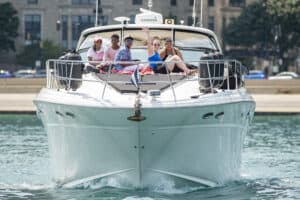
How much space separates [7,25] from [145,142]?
95245 mm

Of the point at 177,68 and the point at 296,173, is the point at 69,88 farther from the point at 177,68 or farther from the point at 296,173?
the point at 296,173

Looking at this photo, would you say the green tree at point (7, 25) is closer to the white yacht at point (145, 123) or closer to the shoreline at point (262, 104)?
the shoreline at point (262, 104)

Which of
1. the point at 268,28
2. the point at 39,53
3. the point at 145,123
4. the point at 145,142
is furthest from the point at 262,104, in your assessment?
the point at 39,53

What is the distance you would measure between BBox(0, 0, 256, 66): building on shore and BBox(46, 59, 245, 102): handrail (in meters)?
96.6

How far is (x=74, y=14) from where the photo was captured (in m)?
118

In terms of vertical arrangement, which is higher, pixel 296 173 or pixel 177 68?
pixel 177 68

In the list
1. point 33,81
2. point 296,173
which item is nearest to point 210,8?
point 33,81

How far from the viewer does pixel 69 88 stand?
62.2ft

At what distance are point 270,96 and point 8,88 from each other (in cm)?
1357

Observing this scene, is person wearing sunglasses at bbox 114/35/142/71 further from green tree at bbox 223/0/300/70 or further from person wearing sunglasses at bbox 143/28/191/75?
green tree at bbox 223/0/300/70

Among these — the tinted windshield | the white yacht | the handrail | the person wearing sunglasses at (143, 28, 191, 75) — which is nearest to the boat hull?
the white yacht

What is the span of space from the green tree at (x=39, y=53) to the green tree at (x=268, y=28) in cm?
1813

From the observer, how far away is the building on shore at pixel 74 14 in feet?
386

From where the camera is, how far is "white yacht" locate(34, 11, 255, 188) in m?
17.6
